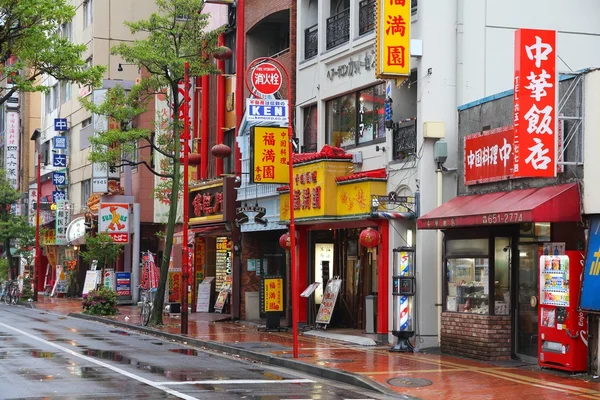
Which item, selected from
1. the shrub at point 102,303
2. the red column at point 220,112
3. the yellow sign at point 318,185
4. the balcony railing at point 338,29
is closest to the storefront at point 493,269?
the yellow sign at point 318,185

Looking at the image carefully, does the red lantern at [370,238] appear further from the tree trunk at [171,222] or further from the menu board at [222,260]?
the menu board at [222,260]

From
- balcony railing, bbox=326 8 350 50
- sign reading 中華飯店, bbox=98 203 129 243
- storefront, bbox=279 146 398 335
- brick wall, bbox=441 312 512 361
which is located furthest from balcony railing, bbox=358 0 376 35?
sign reading 中華飯店, bbox=98 203 129 243

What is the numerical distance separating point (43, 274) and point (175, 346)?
155ft

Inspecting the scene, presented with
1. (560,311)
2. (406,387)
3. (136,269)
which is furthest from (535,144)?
(136,269)

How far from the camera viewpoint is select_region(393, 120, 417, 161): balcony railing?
2358cm

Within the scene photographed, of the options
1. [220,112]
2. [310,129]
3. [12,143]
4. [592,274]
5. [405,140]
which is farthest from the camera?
[12,143]

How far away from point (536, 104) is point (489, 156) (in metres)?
3.08

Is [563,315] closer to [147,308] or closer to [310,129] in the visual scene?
[310,129]

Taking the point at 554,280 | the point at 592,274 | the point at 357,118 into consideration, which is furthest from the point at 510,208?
the point at 357,118

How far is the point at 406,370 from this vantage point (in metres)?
18.9

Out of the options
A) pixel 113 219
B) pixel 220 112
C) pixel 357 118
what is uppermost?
pixel 220 112

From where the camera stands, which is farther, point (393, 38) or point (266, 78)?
point (266, 78)

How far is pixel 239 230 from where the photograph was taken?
112 feet

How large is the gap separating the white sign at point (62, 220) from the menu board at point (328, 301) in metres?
31.0
